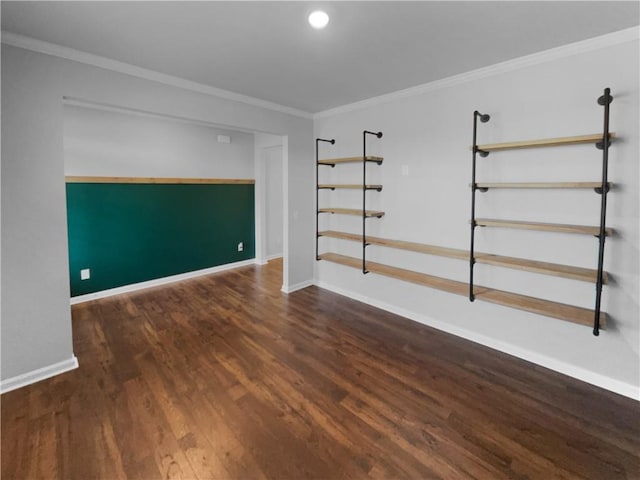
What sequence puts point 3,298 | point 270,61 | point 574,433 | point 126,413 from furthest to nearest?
point 270,61, point 3,298, point 126,413, point 574,433

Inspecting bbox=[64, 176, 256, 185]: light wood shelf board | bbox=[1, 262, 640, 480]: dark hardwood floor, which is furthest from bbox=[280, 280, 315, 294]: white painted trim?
bbox=[64, 176, 256, 185]: light wood shelf board

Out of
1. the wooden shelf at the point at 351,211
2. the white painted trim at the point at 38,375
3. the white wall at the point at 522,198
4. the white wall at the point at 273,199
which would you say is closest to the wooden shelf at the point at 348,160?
the white wall at the point at 522,198

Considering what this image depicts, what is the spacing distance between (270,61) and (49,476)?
118 inches

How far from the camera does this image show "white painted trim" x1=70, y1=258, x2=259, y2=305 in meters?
4.18

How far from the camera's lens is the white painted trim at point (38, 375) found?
2344 mm

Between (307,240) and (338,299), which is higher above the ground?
(307,240)

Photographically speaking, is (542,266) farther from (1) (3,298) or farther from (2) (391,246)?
(1) (3,298)

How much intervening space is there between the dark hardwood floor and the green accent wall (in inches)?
47.9

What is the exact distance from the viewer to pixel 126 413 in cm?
210

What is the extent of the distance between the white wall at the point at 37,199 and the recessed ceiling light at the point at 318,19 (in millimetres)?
1752

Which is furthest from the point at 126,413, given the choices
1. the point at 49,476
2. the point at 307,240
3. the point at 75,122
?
the point at 75,122

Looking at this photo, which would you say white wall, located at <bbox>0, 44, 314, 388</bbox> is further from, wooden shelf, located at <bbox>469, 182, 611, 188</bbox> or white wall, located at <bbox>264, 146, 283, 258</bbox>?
white wall, located at <bbox>264, 146, 283, 258</bbox>

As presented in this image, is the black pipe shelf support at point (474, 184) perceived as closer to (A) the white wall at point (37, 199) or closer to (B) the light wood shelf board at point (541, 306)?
(B) the light wood shelf board at point (541, 306)

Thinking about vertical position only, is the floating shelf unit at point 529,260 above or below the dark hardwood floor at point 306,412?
above
